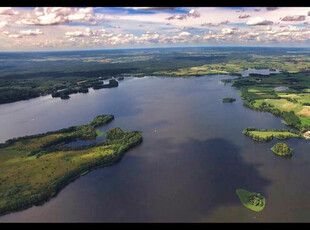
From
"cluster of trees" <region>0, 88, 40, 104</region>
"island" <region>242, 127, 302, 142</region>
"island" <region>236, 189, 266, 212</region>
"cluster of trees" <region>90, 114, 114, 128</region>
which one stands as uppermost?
"island" <region>236, 189, 266, 212</region>

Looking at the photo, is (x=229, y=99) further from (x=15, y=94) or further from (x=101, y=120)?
(x=15, y=94)

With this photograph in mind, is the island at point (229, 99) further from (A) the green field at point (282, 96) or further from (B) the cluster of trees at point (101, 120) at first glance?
(B) the cluster of trees at point (101, 120)

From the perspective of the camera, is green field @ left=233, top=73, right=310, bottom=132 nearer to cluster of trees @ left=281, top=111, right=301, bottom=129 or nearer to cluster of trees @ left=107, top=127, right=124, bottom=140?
cluster of trees @ left=281, top=111, right=301, bottom=129

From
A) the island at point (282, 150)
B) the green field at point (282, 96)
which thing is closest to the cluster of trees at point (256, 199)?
the island at point (282, 150)

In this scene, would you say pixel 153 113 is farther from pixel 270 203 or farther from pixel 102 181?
pixel 270 203

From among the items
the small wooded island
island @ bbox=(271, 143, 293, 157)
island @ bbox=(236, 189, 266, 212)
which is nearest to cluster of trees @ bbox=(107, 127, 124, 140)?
the small wooded island
